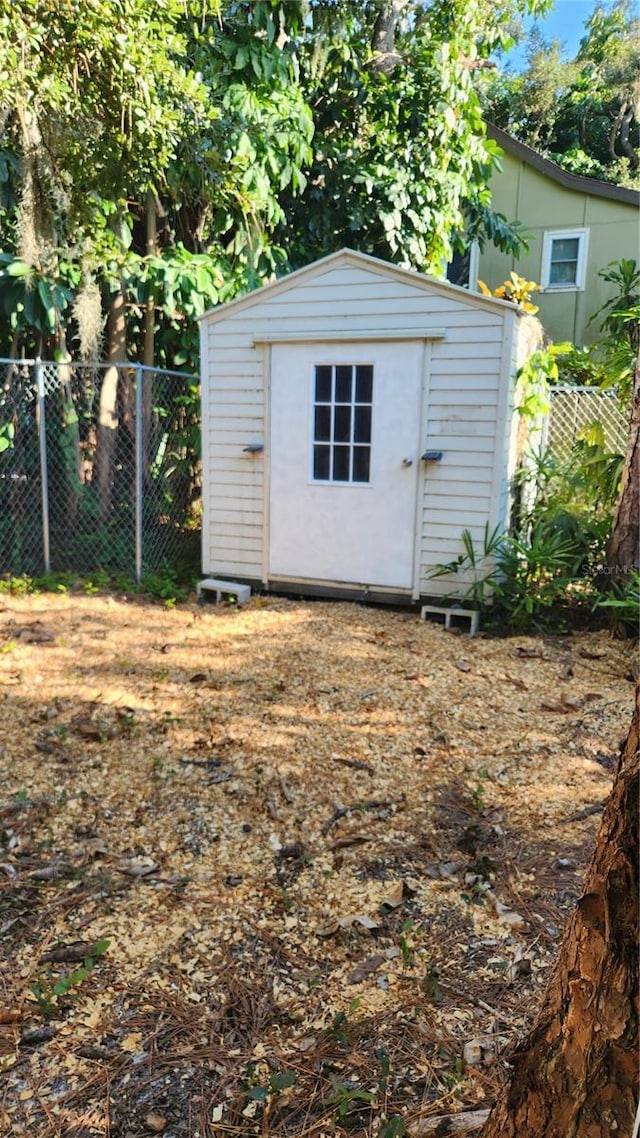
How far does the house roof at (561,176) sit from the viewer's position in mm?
10406

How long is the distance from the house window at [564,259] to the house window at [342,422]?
7.61 metres

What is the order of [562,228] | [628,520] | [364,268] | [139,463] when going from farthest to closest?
1. [562,228]
2. [139,463]
3. [364,268]
4. [628,520]

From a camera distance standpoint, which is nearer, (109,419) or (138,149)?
(138,149)

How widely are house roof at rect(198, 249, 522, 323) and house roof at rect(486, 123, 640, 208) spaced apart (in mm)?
7125

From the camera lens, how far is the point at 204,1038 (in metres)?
1.64

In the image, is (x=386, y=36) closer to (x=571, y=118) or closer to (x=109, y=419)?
(x=109, y=419)

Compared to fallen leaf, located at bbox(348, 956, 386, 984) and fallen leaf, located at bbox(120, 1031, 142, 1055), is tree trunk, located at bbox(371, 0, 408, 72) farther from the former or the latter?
fallen leaf, located at bbox(120, 1031, 142, 1055)

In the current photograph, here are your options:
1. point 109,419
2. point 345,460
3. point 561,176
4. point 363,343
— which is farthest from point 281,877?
point 561,176

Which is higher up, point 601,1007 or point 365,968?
point 601,1007

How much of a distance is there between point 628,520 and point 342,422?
2.14m

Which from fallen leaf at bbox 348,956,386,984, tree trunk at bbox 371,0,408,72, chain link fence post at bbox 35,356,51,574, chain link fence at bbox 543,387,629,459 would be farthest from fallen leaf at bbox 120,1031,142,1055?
tree trunk at bbox 371,0,408,72

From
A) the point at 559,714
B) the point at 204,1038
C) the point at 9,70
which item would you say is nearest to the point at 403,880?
the point at 204,1038

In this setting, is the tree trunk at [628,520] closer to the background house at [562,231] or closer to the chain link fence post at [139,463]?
the chain link fence post at [139,463]

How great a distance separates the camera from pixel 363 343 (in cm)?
520
